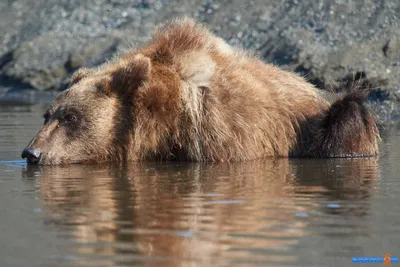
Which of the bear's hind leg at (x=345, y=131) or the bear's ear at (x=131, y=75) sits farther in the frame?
the bear's hind leg at (x=345, y=131)

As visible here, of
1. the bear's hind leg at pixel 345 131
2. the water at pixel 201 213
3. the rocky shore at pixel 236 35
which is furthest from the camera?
the rocky shore at pixel 236 35

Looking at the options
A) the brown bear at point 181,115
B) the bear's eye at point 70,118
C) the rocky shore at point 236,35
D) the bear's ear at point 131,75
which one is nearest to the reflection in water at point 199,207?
the brown bear at point 181,115

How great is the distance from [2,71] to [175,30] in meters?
11.2

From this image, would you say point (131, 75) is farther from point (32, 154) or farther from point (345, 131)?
point (345, 131)

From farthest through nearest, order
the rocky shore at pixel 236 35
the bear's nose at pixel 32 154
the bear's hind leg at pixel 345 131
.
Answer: the rocky shore at pixel 236 35
the bear's hind leg at pixel 345 131
the bear's nose at pixel 32 154

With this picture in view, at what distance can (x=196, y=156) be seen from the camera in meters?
9.74

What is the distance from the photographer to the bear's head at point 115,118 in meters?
9.67

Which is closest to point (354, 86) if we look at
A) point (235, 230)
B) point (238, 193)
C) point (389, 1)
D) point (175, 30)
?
point (175, 30)

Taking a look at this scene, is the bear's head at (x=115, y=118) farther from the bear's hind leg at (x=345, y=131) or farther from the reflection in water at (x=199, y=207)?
the bear's hind leg at (x=345, y=131)

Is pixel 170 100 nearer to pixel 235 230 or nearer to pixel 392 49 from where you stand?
pixel 235 230

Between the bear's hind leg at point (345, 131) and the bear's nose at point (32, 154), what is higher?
the bear's hind leg at point (345, 131)

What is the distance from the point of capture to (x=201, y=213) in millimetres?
6754

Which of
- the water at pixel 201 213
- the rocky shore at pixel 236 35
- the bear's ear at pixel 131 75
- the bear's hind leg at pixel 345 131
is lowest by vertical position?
the water at pixel 201 213

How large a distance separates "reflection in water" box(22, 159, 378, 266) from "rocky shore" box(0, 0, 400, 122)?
6451 millimetres
